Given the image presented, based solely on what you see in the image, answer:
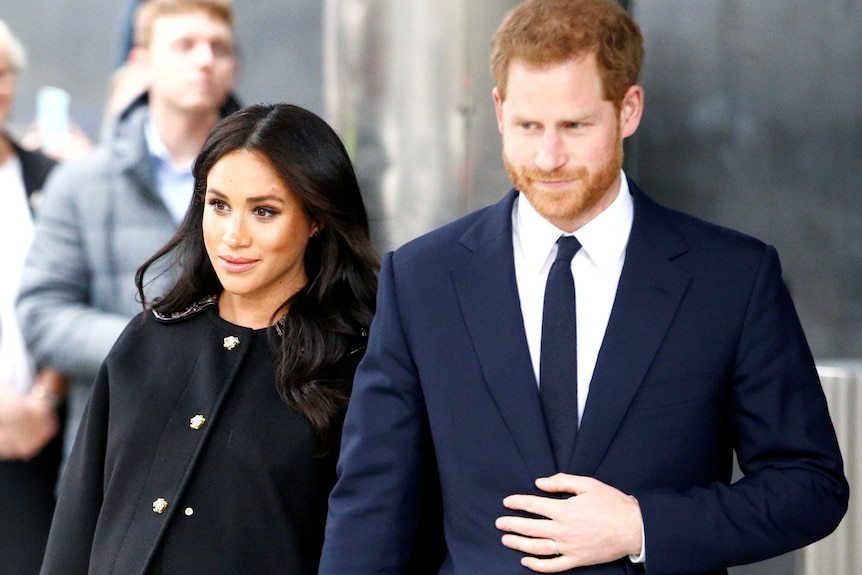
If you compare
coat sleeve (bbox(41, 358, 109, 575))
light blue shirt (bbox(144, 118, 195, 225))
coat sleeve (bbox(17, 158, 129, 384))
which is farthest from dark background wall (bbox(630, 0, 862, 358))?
coat sleeve (bbox(41, 358, 109, 575))

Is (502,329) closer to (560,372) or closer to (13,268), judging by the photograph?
(560,372)

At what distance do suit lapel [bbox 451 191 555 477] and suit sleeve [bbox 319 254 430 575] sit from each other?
158mm

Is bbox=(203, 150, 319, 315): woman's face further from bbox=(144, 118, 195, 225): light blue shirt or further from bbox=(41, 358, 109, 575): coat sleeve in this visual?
bbox=(144, 118, 195, 225): light blue shirt

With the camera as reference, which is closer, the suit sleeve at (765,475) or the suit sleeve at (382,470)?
the suit sleeve at (765,475)

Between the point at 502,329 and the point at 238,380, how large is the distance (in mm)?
795

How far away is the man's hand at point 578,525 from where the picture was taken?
2521 millimetres

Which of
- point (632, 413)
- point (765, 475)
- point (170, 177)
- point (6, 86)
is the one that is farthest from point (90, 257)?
point (765, 475)

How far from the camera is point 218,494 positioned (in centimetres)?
308

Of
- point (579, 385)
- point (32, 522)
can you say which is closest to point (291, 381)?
point (579, 385)

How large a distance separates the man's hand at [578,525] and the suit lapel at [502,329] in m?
0.06

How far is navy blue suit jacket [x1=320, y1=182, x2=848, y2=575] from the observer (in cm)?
256

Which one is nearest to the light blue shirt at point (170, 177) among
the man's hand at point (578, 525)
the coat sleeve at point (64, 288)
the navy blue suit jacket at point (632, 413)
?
the coat sleeve at point (64, 288)

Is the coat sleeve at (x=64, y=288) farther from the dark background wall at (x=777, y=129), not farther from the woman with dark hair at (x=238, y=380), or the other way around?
the dark background wall at (x=777, y=129)

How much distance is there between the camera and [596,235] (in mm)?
2697
